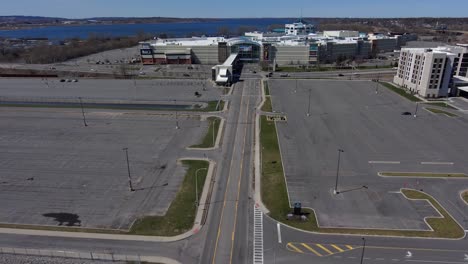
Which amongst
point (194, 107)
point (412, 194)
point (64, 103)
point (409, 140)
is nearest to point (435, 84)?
point (409, 140)

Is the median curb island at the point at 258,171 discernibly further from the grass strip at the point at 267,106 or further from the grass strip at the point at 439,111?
the grass strip at the point at 439,111

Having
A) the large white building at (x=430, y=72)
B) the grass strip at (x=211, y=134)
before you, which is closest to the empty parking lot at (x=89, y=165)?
the grass strip at (x=211, y=134)

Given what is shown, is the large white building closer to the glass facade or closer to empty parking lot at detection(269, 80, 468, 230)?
empty parking lot at detection(269, 80, 468, 230)

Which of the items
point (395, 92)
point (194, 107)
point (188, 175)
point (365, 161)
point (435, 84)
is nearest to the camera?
point (188, 175)

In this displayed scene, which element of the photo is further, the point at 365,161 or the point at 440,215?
the point at 365,161

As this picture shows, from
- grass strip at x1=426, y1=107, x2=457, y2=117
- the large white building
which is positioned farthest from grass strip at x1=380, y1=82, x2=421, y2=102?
grass strip at x1=426, y1=107, x2=457, y2=117

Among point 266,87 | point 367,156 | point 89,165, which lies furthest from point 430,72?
point 89,165

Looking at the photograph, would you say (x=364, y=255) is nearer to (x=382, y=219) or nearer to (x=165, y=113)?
(x=382, y=219)
